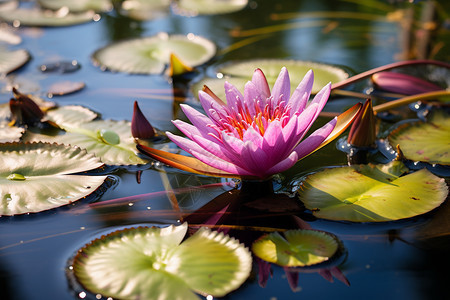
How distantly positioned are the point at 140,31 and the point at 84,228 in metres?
2.42

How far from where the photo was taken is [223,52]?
330 cm

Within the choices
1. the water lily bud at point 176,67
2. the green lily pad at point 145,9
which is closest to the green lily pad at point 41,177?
the water lily bud at point 176,67

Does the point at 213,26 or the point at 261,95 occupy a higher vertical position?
the point at 261,95

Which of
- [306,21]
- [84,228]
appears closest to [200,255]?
[84,228]

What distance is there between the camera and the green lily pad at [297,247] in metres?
1.40

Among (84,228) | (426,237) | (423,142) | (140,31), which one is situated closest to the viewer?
(426,237)

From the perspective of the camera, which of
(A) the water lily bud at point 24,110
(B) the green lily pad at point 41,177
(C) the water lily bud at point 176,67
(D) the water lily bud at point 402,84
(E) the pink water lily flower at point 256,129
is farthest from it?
(C) the water lily bud at point 176,67

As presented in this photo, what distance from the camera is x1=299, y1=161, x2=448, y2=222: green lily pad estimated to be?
159 centimetres

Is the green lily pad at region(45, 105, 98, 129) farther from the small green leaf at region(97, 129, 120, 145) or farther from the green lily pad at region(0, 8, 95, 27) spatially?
the green lily pad at region(0, 8, 95, 27)

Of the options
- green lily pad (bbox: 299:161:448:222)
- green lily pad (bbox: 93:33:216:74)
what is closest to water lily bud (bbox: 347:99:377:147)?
green lily pad (bbox: 299:161:448:222)

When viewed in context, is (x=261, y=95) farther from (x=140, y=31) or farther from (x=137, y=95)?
(x=140, y=31)

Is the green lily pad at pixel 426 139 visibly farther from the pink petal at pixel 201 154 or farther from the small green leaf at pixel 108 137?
the small green leaf at pixel 108 137

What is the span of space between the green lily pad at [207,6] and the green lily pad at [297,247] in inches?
117

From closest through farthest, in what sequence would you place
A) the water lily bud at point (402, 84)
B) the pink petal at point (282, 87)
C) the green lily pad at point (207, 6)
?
the pink petal at point (282, 87) < the water lily bud at point (402, 84) < the green lily pad at point (207, 6)
